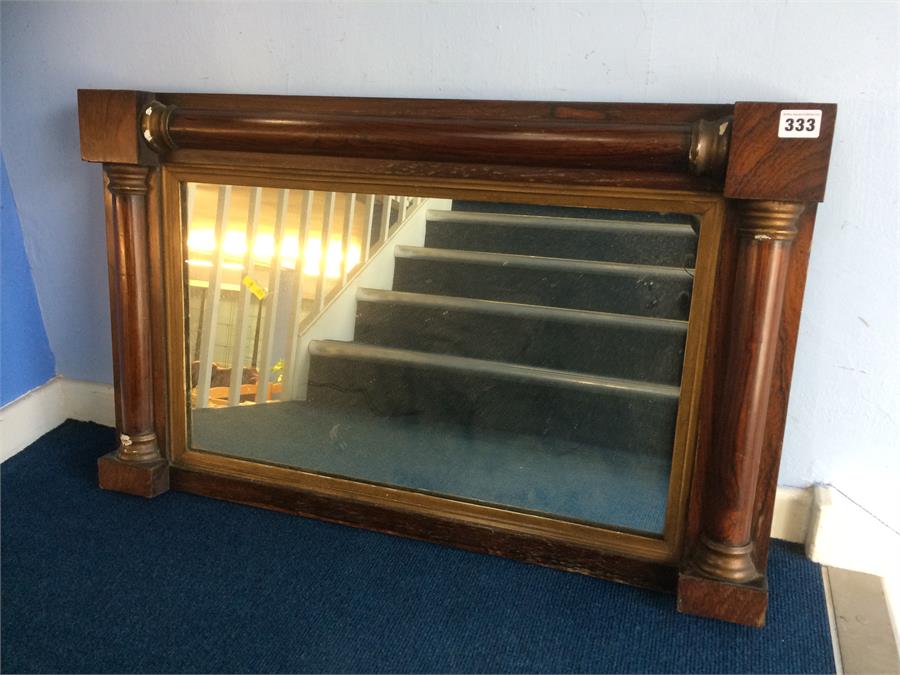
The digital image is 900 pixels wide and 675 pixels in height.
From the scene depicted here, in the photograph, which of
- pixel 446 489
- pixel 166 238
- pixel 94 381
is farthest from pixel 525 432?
pixel 94 381

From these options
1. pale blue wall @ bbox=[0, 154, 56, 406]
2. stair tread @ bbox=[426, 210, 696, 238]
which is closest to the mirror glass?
stair tread @ bbox=[426, 210, 696, 238]

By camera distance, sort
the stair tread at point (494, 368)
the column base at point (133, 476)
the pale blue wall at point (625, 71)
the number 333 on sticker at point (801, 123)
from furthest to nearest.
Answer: the column base at point (133, 476), the stair tread at point (494, 368), the pale blue wall at point (625, 71), the number 333 on sticker at point (801, 123)

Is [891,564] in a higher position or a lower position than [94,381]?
lower

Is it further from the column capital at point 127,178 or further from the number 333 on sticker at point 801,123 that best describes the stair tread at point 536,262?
the column capital at point 127,178

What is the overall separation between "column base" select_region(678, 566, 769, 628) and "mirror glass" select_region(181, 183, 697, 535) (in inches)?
4.8

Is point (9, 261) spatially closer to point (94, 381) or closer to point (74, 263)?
point (74, 263)

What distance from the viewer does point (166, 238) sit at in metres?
1.61

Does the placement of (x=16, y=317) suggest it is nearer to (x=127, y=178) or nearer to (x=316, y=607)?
(x=127, y=178)

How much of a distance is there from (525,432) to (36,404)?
1251mm

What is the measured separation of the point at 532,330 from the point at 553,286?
9 cm

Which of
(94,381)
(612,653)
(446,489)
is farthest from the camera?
(94,381)

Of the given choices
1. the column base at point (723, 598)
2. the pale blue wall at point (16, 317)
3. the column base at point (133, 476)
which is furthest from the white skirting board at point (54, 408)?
the column base at point (723, 598)

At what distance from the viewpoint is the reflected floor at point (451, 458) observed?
4.71 feet

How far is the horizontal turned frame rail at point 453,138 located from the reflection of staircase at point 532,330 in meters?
0.11
